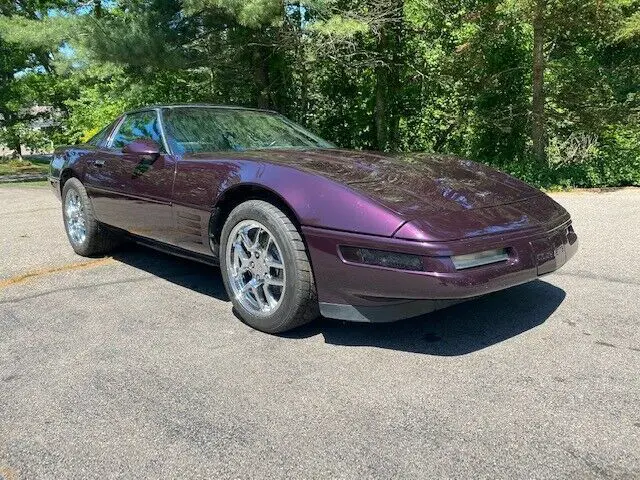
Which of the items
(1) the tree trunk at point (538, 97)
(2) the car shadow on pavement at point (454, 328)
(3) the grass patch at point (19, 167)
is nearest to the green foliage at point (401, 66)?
(1) the tree trunk at point (538, 97)

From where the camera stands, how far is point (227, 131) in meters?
4.19

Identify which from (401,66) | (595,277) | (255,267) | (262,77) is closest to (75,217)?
(255,267)

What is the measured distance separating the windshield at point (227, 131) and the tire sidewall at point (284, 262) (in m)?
0.80

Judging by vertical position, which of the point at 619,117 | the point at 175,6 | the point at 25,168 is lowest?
the point at 25,168

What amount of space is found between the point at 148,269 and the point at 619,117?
11.1 m

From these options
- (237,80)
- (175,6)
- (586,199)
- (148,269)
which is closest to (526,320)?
(148,269)

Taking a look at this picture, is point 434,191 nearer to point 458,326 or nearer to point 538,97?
point 458,326

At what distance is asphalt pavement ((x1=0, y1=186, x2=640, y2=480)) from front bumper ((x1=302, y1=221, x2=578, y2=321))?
266mm

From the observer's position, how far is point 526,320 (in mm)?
3312

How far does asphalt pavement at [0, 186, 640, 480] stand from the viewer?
6.61 feet

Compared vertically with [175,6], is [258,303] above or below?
below

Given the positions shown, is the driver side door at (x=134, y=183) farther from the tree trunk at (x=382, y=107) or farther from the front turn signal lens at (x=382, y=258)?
the tree trunk at (x=382, y=107)

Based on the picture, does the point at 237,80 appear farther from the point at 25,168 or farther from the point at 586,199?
the point at 25,168

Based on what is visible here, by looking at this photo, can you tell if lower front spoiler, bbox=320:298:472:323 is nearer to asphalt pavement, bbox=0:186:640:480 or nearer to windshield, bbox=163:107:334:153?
asphalt pavement, bbox=0:186:640:480
